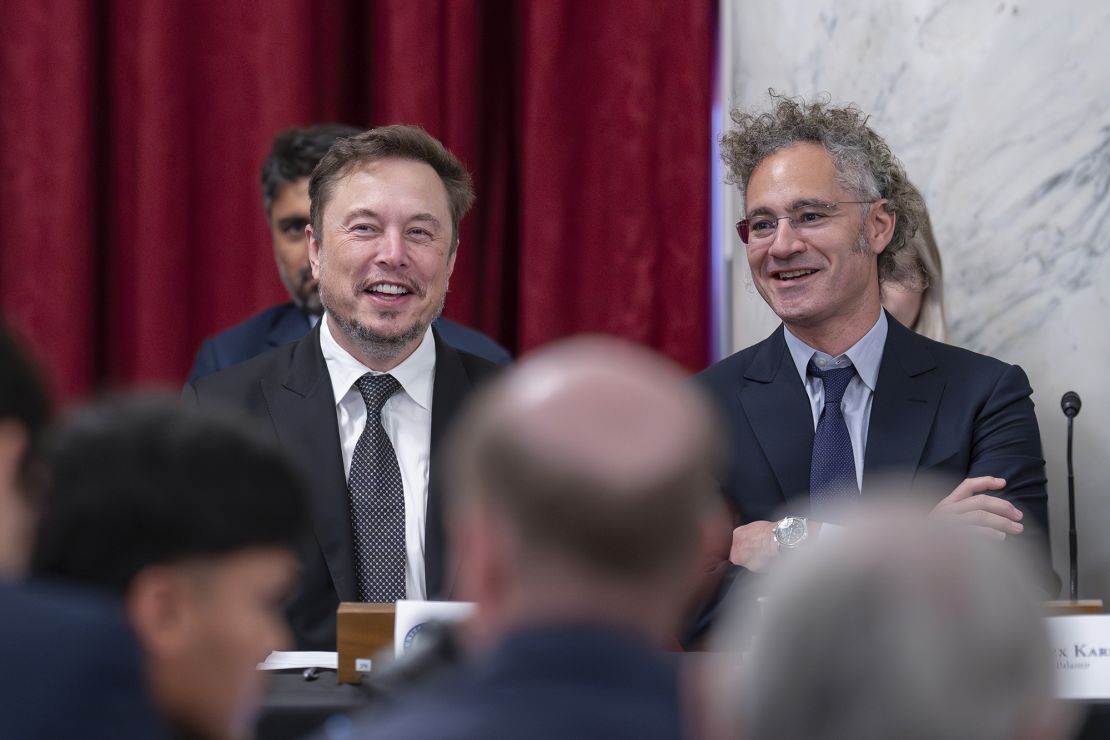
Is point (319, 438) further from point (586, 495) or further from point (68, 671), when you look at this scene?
point (586, 495)

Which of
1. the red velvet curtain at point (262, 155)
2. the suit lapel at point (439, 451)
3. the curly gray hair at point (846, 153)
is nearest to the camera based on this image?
the suit lapel at point (439, 451)

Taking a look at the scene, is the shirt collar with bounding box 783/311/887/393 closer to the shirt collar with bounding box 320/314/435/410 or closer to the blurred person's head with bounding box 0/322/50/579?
the shirt collar with bounding box 320/314/435/410

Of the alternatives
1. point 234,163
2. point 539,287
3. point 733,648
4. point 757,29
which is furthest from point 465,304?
point 733,648

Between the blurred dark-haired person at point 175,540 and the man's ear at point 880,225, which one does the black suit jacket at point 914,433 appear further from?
the blurred dark-haired person at point 175,540

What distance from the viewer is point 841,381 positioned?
9.52 feet

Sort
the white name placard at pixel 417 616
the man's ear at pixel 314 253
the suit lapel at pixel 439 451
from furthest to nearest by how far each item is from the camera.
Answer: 1. the man's ear at pixel 314 253
2. the suit lapel at pixel 439 451
3. the white name placard at pixel 417 616

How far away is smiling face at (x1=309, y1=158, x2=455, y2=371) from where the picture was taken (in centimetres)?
283

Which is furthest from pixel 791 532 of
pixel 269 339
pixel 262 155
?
pixel 262 155

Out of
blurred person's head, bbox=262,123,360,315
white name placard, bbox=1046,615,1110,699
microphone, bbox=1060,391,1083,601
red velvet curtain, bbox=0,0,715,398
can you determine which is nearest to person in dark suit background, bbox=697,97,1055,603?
microphone, bbox=1060,391,1083,601

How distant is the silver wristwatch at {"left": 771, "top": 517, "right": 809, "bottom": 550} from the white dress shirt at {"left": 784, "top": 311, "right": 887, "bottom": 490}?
0.32 m

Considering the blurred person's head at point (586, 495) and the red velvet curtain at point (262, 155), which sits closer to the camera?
the blurred person's head at point (586, 495)

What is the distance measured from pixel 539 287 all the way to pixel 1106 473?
64.5 inches

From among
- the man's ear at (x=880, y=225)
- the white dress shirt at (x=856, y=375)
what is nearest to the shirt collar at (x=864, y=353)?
the white dress shirt at (x=856, y=375)

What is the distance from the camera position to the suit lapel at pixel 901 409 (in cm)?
276
